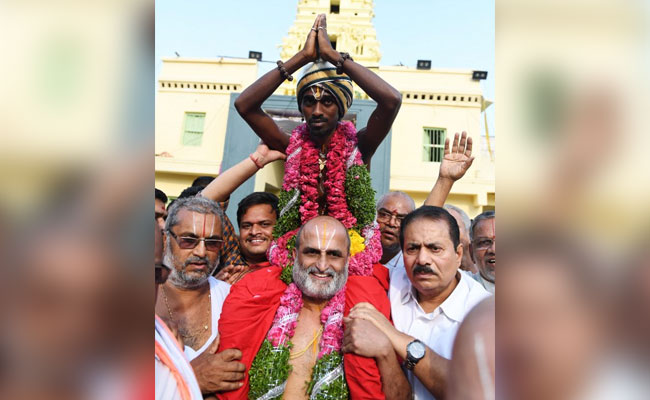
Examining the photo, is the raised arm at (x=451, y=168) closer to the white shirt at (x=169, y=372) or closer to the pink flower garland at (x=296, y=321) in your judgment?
the pink flower garland at (x=296, y=321)

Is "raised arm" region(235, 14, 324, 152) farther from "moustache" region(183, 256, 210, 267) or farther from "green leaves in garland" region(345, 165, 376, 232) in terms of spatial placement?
"moustache" region(183, 256, 210, 267)

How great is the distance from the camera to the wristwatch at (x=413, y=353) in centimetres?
223

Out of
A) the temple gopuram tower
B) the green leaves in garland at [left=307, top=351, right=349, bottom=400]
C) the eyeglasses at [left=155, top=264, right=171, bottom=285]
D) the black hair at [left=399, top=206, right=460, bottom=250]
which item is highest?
the temple gopuram tower

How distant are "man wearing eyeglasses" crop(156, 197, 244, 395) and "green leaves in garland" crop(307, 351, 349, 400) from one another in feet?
2.15

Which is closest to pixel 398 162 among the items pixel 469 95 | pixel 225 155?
pixel 469 95

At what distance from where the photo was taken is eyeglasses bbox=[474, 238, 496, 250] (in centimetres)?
371

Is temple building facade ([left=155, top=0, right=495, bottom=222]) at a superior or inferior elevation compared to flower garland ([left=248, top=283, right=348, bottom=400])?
superior

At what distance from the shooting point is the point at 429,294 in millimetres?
2639

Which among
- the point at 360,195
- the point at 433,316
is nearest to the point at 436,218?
the point at 433,316

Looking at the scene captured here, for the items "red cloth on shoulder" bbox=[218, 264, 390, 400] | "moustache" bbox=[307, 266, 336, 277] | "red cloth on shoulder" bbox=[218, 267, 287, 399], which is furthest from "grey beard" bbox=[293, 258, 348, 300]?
"red cloth on shoulder" bbox=[218, 267, 287, 399]

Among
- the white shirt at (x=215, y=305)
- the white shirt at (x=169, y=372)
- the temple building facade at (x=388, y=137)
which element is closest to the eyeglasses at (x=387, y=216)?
the white shirt at (x=215, y=305)

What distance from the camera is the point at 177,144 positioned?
15.1 meters
